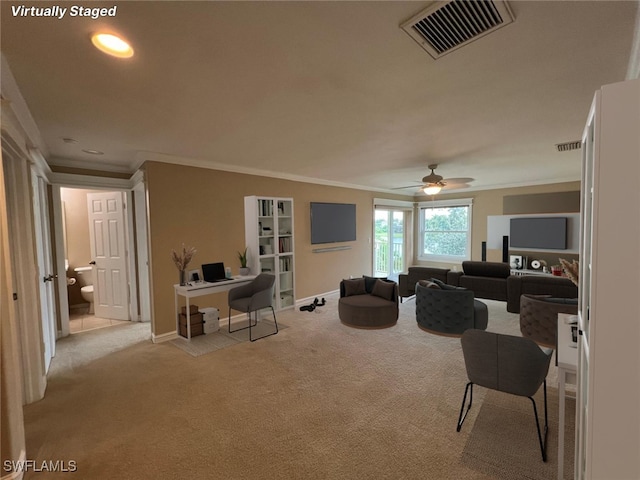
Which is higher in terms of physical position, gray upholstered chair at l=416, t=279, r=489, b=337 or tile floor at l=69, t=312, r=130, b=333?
gray upholstered chair at l=416, t=279, r=489, b=337

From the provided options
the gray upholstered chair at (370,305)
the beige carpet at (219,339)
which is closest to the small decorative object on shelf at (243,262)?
the beige carpet at (219,339)

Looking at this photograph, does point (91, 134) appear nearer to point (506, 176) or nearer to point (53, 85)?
point (53, 85)

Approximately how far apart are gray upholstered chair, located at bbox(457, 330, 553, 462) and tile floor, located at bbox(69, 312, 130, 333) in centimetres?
513

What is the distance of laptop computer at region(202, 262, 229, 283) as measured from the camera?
4176mm

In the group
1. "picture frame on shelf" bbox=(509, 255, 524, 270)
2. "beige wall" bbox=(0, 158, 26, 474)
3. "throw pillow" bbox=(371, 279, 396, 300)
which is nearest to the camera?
"beige wall" bbox=(0, 158, 26, 474)

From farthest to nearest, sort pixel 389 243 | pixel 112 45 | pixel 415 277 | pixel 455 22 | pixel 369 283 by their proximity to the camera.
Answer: pixel 389 243
pixel 415 277
pixel 369 283
pixel 112 45
pixel 455 22

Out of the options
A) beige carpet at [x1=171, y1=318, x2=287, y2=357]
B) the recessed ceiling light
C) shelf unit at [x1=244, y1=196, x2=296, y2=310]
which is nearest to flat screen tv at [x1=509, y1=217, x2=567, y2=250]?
shelf unit at [x1=244, y1=196, x2=296, y2=310]

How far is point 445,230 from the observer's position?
27.4 feet

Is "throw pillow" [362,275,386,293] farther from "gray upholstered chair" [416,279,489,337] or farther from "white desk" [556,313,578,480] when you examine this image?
"white desk" [556,313,578,480]

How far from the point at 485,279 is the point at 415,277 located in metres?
1.12

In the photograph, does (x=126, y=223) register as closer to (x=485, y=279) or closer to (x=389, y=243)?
(x=485, y=279)

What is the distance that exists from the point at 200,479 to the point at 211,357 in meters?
1.76

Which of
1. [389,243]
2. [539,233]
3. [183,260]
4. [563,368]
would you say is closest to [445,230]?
[389,243]

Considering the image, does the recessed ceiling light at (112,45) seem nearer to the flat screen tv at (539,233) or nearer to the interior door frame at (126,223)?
the interior door frame at (126,223)
